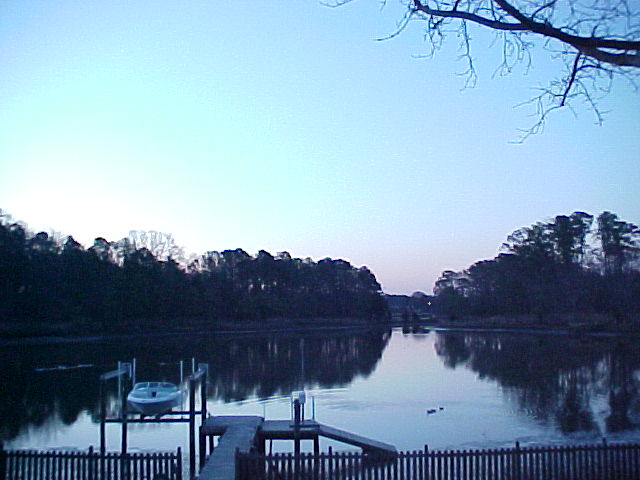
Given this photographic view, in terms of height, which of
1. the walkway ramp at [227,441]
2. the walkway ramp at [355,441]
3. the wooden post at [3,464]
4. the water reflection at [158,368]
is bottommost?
the water reflection at [158,368]

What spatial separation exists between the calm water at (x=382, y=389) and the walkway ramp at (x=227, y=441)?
2.96 metres

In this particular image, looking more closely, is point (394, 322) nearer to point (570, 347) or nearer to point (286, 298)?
point (286, 298)

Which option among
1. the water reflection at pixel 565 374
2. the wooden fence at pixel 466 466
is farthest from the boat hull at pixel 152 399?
the wooden fence at pixel 466 466

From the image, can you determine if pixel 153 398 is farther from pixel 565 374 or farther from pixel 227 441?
pixel 565 374

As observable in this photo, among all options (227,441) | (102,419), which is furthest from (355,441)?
(102,419)

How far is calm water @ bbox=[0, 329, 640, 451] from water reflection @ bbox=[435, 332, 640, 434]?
6cm

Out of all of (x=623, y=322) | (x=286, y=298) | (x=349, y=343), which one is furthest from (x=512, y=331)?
(x=286, y=298)

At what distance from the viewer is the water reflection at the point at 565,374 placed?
2425 cm

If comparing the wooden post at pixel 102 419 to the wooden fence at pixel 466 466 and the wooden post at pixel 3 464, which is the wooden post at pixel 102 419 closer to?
the wooden post at pixel 3 464

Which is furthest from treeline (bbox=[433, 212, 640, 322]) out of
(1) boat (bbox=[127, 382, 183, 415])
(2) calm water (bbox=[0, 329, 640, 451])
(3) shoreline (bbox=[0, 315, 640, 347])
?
(1) boat (bbox=[127, 382, 183, 415])

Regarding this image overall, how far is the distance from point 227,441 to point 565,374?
86.4 feet

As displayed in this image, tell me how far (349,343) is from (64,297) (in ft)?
81.6

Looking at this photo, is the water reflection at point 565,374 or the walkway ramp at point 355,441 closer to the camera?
the walkway ramp at point 355,441

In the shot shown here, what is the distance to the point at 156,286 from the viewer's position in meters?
71.6
